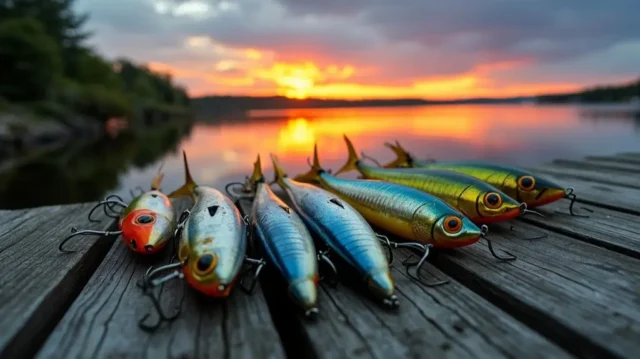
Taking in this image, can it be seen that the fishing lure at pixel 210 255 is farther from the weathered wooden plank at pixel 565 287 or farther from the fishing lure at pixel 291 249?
the weathered wooden plank at pixel 565 287

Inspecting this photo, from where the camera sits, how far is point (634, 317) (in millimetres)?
1610

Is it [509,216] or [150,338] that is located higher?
[509,216]

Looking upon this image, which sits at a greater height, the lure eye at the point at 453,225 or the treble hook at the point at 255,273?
the lure eye at the point at 453,225

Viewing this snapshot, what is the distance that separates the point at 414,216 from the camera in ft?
7.32

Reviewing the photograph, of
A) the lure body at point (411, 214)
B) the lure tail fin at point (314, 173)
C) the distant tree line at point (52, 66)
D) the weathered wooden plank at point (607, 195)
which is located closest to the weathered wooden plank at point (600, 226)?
the weathered wooden plank at point (607, 195)

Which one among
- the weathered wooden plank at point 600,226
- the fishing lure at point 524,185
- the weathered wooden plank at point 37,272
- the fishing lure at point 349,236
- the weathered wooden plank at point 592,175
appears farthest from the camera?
the weathered wooden plank at point 592,175

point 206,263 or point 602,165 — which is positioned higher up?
point 602,165

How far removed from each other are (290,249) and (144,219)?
0.90 meters

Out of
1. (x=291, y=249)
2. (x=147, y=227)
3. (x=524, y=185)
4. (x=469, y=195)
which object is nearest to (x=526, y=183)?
(x=524, y=185)

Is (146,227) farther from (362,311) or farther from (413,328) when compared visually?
(413,328)

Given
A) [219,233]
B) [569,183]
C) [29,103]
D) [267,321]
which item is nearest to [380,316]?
[267,321]

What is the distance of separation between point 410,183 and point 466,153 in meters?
21.4

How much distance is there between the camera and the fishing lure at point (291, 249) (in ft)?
5.37

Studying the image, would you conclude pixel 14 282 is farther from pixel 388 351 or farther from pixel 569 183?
pixel 569 183
